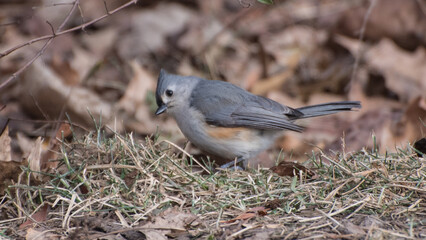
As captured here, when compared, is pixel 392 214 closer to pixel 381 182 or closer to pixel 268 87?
pixel 381 182

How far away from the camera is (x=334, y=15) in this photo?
8.55 m

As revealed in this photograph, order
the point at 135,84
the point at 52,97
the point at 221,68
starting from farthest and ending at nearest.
→ the point at 221,68
the point at 135,84
the point at 52,97

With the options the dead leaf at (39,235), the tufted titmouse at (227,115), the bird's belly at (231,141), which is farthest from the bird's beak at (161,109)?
the dead leaf at (39,235)

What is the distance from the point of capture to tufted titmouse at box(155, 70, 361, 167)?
452cm

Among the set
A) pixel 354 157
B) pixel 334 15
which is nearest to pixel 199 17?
pixel 334 15

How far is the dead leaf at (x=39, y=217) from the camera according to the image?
3281 millimetres

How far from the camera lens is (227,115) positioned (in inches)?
180

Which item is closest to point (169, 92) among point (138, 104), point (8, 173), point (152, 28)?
point (8, 173)

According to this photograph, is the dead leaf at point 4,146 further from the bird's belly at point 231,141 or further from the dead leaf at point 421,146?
the dead leaf at point 421,146

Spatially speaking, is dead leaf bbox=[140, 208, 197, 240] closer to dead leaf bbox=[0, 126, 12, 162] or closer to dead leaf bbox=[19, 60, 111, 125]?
dead leaf bbox=[0, 126, 12, 162]

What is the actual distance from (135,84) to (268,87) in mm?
1719

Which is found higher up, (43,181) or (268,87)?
(43,181)

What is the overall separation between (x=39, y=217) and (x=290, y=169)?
1682 millimetres

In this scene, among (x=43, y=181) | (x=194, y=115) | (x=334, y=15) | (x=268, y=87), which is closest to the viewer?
(x=43, y=181)
